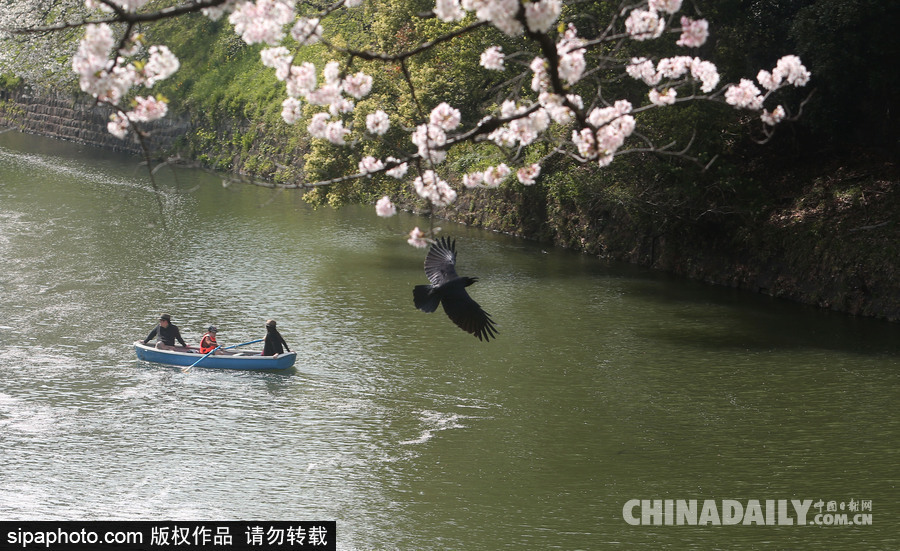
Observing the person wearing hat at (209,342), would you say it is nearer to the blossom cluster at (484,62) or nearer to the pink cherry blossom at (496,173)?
the blossom cluster at (484,62)

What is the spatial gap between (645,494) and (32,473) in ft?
28.9

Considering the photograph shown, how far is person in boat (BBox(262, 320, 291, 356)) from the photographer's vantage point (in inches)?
780

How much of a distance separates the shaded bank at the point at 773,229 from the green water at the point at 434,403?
0.87 meters

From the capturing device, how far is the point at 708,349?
2216 centimetres

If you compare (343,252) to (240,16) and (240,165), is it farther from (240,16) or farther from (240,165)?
(240,16)

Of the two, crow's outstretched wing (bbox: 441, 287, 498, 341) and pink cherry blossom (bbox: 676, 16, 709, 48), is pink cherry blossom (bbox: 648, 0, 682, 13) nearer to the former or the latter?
pink cherry blossom (bbox: 676, 16, 709, 48)

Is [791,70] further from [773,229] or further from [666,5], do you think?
[773,229]

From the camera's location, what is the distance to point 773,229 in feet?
86.4

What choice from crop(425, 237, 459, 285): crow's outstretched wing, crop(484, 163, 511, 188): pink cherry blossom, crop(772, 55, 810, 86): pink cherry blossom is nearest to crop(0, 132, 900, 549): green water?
crop(425, 237, 459, 285): crow's outstretched wing

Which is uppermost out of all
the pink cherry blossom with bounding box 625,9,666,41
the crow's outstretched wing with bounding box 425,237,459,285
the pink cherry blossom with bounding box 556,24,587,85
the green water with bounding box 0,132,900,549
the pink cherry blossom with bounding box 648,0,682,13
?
the pink cherry blossom with bounding box 648,0,682,13

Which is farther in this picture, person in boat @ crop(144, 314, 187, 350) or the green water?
person in boat @ crop(144, 314, 187, 350)

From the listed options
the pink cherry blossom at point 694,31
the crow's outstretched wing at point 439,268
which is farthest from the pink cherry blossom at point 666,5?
the crow's outstretched wing at point 439,268

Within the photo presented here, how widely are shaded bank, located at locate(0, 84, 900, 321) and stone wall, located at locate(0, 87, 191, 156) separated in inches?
935

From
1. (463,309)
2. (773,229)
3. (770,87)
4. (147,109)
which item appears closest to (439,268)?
(463,309)
